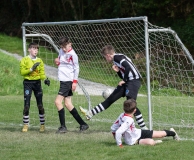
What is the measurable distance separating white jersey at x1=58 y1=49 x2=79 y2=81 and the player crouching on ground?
201 centimetres

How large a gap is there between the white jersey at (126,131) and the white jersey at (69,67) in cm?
201

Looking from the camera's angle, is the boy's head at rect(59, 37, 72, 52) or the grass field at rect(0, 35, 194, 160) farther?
the boy's head at rect(59, 37, 72, 52)

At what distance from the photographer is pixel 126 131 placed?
8.54 m

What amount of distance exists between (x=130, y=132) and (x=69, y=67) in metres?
2.37

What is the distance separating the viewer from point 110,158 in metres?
7.72

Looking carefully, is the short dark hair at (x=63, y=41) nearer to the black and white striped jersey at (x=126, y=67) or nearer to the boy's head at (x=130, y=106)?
the black and white striped jersey at (x=126, y=67)

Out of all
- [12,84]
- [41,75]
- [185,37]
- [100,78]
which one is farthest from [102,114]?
[185,37]

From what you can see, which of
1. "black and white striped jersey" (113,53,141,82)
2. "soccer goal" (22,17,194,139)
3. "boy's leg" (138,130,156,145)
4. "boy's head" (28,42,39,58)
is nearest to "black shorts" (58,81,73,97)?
"boy's head" (28,42,39,58)

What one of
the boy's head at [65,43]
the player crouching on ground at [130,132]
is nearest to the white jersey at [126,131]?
the player crouching on ground at [130,132]

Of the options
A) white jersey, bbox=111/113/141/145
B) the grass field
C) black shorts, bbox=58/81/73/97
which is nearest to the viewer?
the grass field

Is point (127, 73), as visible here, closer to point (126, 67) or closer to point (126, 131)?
point (126, 67)

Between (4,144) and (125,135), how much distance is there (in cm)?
205

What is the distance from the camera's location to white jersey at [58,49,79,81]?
10.4 meters

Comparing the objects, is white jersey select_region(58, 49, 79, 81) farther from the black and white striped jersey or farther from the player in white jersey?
the black and white striped jersey
